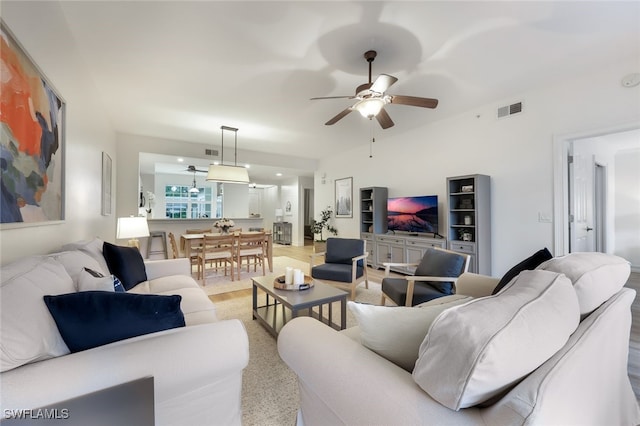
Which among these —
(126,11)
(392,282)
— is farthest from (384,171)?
(126,11)

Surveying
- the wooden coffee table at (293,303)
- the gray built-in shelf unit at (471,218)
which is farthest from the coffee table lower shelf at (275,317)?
the gray built-in shelf unit at (471,218)

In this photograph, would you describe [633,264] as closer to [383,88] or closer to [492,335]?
[383,88]

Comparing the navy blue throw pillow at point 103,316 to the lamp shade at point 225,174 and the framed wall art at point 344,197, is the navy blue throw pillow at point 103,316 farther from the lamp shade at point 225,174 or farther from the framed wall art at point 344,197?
the framed wall art at point 344,197

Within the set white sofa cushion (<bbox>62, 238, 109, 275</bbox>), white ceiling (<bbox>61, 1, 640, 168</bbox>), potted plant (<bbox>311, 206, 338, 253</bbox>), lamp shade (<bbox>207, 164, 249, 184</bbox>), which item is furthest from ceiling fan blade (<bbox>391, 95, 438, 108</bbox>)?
potted plant (<bbox>311, 206, 338, 253</bbox>)

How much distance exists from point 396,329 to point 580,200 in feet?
13.3

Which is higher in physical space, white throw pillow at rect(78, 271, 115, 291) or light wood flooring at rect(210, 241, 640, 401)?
white throw pillow at rect(78, 271, 115, 291)

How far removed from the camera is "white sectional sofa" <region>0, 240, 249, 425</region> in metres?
0.83

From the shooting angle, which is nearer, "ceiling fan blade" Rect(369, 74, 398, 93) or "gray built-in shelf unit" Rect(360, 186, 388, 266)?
"ceiling fan blade" Rect(369, 74, 398, 93)

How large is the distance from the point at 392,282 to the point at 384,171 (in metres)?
3.33

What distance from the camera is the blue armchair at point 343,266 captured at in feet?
10.7

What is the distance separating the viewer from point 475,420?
653 millimetres

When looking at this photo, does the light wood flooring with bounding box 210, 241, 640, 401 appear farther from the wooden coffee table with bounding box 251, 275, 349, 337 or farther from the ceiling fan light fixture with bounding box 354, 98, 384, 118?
the ceiling fan light fixture with bounding box 354, 98, 384, 118

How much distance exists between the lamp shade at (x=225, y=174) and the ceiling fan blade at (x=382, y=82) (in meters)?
3.16

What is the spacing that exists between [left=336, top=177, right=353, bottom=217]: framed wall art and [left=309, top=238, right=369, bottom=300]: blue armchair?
2.66 meters
